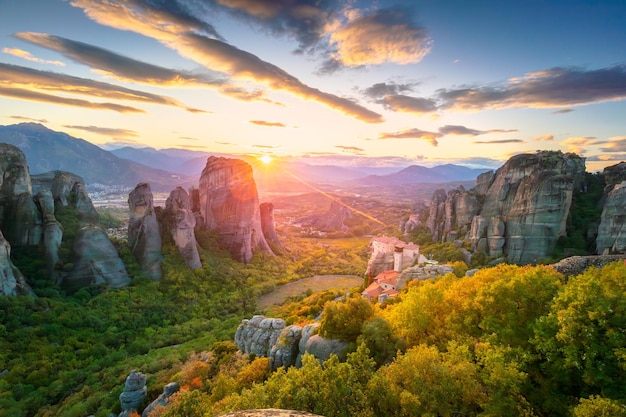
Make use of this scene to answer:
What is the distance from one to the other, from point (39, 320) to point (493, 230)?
247 feet

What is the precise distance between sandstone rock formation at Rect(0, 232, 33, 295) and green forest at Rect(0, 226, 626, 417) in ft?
5.96

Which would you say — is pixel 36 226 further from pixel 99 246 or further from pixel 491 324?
pixel 491 324

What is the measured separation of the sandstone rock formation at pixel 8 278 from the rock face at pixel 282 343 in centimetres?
3205

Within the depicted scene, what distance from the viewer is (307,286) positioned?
78625mm

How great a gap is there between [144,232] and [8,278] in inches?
866

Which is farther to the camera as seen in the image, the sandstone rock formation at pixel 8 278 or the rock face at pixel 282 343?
the sandstone rock formation at pixel 8 278

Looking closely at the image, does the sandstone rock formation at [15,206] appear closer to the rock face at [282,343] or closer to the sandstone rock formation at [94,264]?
the sandstone rock formation at [94,264]

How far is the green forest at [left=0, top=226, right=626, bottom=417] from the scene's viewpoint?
13.6 m

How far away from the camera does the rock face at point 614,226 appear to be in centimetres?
4631

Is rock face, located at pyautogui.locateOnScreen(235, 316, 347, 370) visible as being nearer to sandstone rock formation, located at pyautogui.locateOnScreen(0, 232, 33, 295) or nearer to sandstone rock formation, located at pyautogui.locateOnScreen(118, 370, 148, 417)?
sandstone rock formation, located at pyautogui.locateOnScreen(118, 370, 148, 417)

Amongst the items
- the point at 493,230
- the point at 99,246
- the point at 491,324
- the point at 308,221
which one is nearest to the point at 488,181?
the point at 493,230

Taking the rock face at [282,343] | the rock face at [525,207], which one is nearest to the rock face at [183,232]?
the rock face at [282,343]

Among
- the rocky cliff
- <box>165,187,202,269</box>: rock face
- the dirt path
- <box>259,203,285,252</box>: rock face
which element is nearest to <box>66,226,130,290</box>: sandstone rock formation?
the rocky cliff

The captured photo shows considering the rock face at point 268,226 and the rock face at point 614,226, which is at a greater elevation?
the rock face at point 614,226
